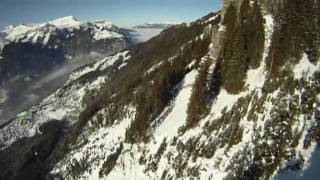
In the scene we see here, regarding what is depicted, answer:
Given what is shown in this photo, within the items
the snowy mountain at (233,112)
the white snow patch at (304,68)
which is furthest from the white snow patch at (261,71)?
the white snow patch at (304,68)

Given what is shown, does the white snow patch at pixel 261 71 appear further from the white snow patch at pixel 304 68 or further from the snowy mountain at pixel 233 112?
the white snow patch at pixel 304 68

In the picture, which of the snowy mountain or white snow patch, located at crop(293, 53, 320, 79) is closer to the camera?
the snowy mountain

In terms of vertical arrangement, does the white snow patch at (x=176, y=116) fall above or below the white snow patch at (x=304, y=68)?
below

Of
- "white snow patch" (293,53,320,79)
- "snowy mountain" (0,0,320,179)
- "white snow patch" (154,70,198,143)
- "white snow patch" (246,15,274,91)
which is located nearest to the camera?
"snowy mountain" (0,0,320,179)

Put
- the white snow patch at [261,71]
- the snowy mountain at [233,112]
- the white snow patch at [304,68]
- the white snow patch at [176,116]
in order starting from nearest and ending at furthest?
the snowy mountain at [233,112] → the white snow patch at [304,68] → the white snow patch at [261,71] → the white snow patch at [176,116]

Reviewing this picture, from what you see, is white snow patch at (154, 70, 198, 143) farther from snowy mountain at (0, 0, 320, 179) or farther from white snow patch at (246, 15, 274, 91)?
white snow patch at (246, 15, 274, 91)

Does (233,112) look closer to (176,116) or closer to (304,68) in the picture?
(304,68)

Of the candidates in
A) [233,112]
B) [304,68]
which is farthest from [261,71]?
[304,68]

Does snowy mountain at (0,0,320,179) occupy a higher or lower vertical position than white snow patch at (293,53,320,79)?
lower

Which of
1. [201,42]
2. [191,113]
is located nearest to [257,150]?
[191,113]

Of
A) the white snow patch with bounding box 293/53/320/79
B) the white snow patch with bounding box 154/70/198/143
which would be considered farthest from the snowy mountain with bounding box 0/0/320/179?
the white snow patch with bounding box 154/70/198/143

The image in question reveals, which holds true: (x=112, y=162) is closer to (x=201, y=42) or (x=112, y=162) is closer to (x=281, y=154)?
(x=201, y=42)

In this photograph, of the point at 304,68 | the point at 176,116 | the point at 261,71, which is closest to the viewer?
the point at 304,68
